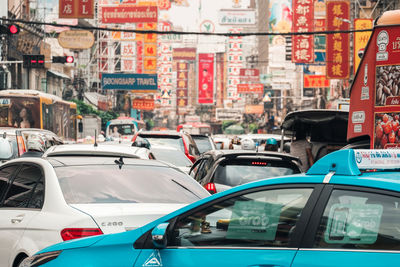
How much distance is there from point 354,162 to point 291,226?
0.47 metres

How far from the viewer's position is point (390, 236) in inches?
139

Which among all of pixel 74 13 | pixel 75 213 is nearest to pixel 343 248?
pixel 75 213

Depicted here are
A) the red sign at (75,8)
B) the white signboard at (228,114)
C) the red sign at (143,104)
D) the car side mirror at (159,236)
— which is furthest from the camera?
the white signboard at (228,114)

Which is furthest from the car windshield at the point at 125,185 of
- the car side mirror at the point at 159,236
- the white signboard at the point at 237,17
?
the white signboard at the point at 237,17

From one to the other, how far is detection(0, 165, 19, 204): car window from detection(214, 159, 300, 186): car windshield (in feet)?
10.3

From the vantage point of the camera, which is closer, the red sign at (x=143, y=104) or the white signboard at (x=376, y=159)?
the white signboard at (x=376, y=159)

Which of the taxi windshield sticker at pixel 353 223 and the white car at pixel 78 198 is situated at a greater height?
the taxi windshield sticker at pixel 353 223

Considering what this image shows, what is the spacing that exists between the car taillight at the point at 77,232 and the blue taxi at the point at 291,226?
70cm

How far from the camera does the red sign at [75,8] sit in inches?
1323

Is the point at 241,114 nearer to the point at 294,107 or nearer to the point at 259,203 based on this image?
the point at 294,107

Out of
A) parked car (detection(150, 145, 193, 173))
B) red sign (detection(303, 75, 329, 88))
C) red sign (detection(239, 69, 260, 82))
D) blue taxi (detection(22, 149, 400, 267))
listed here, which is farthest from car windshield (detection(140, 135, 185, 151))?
red sign (detection(239, 69, 260, 82))

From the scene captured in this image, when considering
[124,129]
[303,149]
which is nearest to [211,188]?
[303,149]

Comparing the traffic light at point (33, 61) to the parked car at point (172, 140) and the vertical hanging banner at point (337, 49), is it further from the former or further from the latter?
the parked car at point (172, 140)

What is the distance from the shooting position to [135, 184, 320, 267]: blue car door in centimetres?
384
